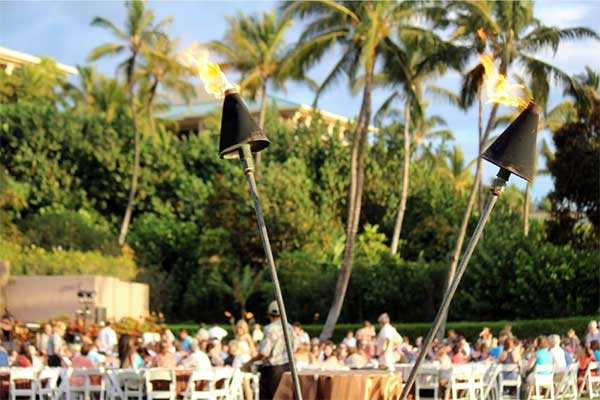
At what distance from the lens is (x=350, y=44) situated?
112 feet

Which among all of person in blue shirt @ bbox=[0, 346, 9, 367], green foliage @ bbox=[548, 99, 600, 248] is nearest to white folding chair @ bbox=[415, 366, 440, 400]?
person in blue shirt @ bbox=[0, 346, 9, 367]

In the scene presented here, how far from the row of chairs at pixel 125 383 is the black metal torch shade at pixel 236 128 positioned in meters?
8.65

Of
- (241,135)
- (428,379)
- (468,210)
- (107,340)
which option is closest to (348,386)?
(241,135)

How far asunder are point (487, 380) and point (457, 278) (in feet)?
34.3

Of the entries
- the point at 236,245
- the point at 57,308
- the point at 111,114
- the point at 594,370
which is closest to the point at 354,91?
the point at 236,245

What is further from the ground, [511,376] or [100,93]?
[100,93]

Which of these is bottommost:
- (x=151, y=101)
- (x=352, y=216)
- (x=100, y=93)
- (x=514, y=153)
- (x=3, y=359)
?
(x=3, y=359)

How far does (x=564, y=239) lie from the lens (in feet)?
119

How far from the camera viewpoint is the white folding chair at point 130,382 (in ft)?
49.4

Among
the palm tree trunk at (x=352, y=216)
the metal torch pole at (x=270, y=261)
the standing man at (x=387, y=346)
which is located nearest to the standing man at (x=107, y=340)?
the standing man at (x=387, y=346)

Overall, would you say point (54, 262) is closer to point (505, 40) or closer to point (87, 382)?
point (505, 40)

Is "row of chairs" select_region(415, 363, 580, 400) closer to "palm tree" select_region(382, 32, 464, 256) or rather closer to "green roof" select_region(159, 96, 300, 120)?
"palm tree" select_region(382, 32, 464, 256)

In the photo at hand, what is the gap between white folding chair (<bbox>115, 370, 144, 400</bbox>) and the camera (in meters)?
15.1

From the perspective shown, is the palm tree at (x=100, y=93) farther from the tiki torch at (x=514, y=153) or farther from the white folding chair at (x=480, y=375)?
the tiki torch at (x=514, y=153)
